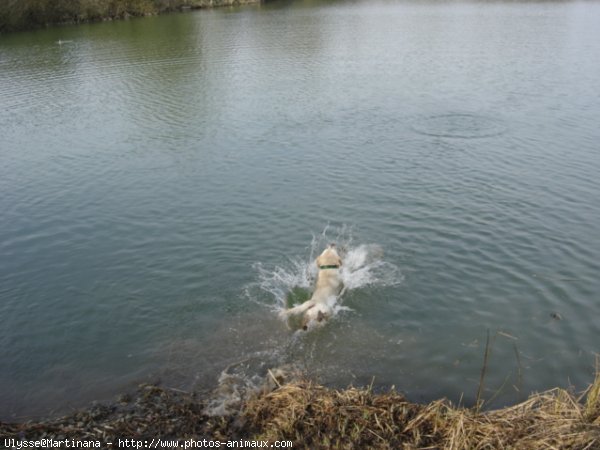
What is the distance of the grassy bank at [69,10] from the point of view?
66.1m

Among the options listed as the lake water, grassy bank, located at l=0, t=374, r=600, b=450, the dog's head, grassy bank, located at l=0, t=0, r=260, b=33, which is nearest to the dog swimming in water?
the dog's head

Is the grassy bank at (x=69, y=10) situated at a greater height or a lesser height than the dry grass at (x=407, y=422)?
greater

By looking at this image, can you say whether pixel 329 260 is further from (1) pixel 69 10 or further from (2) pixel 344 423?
(1) pixel 69 10

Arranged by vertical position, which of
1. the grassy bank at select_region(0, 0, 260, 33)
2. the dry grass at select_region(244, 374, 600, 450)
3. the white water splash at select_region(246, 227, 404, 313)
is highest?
the grassy bank at select_region(0, 0, 260, 33)

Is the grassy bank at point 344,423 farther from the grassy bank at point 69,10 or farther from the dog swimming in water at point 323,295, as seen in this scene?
the grassy bank at point 69,10

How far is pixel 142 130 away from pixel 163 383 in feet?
67.5

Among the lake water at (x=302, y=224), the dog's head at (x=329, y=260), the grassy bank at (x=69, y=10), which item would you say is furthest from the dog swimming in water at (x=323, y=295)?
the grassy bank at (x=69, y=10)

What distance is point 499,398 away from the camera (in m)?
10.8

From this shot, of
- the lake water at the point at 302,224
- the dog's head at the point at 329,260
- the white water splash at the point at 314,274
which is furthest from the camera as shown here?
the dog's head at the point at 329,260

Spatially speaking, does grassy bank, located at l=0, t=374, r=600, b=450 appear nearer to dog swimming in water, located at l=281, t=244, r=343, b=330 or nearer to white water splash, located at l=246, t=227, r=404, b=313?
dog swimming in water, located at l=281, t=244, r=343, b=330

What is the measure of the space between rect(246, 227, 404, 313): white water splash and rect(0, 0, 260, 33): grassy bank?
66.6 metres

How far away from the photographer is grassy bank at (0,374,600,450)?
7961 mm

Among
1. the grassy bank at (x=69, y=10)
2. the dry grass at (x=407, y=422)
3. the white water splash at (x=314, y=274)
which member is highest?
the grassy bank at (x=69, y=10)

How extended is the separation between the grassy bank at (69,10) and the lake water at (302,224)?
31.4 metres
